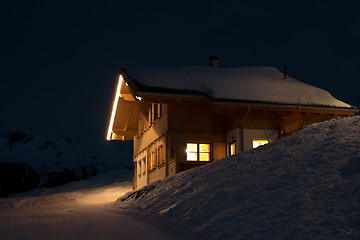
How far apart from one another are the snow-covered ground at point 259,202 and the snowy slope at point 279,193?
0.02 metres

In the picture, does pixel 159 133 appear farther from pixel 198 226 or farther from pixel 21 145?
pixel 21 145

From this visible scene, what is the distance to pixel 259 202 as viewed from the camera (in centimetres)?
900

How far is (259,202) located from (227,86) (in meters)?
12.1

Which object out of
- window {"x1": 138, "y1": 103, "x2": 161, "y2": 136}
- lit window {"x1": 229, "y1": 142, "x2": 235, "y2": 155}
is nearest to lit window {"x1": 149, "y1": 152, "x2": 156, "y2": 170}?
window {"x1": 138, "y1": 103, "x2": 161, "y2": 136}

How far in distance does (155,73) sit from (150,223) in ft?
37.6

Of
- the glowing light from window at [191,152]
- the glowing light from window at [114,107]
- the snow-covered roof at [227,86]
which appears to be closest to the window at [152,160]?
the glowing light from window at [191,152]

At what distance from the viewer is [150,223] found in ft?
35.1

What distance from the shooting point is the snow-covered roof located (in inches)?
762

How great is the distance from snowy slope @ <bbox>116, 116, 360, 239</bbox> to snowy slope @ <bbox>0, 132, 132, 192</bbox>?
75096 mm

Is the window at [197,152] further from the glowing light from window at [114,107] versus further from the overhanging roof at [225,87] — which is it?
the glowing light from window at [114,107]

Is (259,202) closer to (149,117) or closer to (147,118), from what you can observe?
(149,117)

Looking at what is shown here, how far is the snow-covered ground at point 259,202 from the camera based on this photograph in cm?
754

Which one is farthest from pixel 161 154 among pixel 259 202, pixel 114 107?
pixel 259 202

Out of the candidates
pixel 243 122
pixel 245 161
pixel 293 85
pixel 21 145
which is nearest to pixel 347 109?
pixel 293 85
